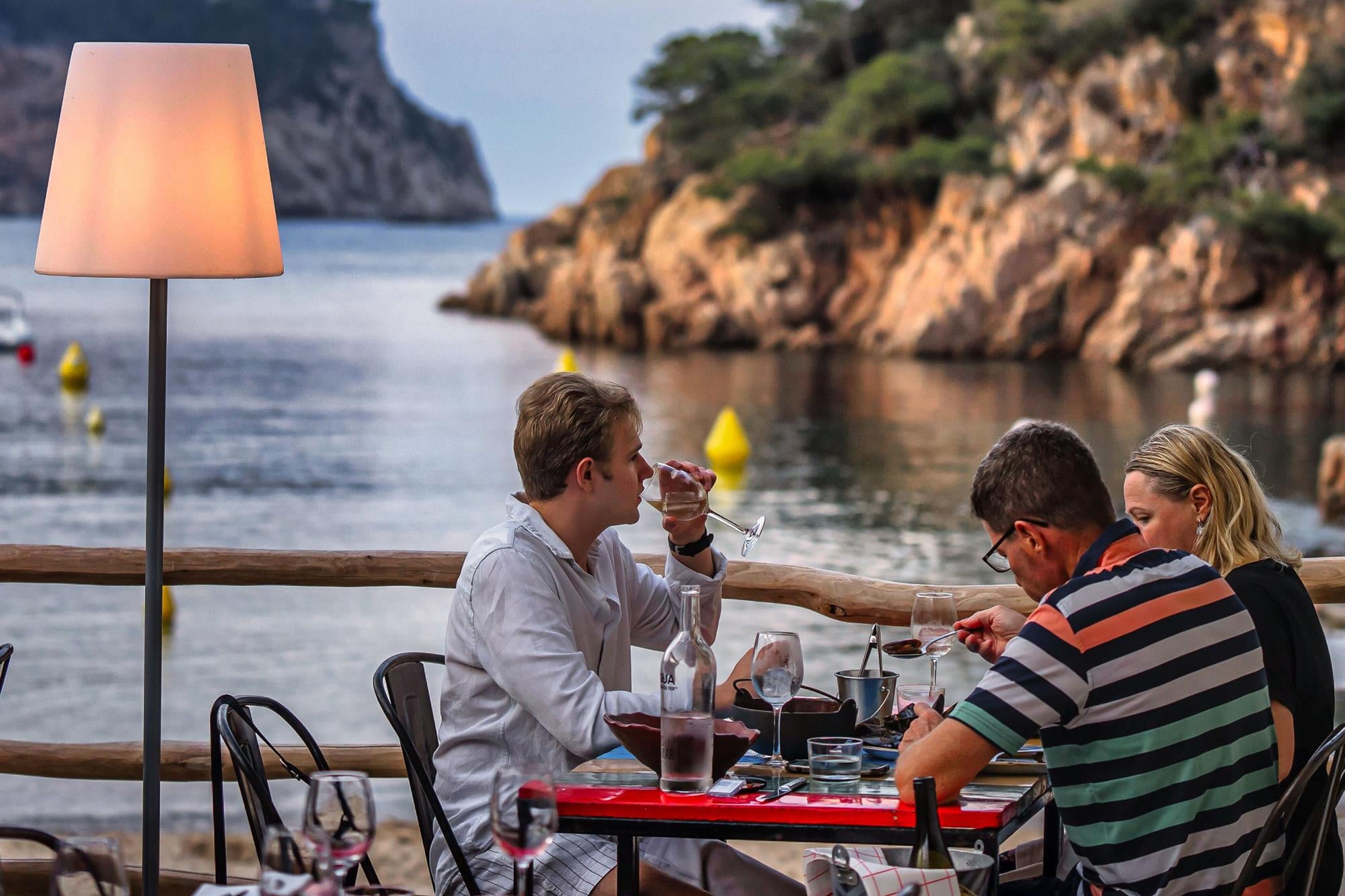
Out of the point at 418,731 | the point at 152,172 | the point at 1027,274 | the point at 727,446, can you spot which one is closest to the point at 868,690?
the point at 418,731

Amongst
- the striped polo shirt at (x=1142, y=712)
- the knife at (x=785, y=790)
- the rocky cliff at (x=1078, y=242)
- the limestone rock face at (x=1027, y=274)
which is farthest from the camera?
the limestone rock face at (x=1027, y=274)

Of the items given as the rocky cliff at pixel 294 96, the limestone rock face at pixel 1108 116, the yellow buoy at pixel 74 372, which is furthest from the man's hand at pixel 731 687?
the rocky cliff at pixel 294 96

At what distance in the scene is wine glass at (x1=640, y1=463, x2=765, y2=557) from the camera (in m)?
3.39

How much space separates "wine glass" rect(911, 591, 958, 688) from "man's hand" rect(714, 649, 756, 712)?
1.10 ft

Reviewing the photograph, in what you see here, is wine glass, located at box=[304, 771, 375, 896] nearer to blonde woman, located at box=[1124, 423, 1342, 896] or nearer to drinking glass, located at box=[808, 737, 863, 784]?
drinking glass, located at box=[808, 737, 863, 784]

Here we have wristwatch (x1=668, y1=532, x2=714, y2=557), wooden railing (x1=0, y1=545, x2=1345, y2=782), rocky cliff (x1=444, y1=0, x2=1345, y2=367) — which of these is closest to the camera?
wristwatch (x1=668, y1=532, x2=714, y2=557)

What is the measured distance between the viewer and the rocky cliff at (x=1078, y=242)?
40156mm

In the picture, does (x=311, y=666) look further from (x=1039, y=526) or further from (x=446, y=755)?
(x=1039, y=526)

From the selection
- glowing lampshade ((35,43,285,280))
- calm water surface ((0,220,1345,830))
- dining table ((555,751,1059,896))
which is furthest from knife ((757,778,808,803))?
→ calm water surface ((0,220,1345,830))

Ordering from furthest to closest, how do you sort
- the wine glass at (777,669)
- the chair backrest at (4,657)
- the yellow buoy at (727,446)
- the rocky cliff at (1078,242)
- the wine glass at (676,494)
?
1. the rocky cliff at (1078,242)
2. the yellow buoy at (727,446)
3. the wine glass at (676,494)
4. the chair backrest at (4,657)
5. the wine glass at (777,669)

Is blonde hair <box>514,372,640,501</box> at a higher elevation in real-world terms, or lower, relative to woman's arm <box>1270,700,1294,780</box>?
higher

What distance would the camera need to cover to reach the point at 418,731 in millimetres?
3352

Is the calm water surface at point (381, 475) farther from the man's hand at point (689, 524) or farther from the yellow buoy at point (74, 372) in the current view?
the man's hand at point (689, 524)

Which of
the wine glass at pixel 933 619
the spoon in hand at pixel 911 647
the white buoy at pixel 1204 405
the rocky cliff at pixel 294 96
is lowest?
the white buoy at pixel 1204 405
